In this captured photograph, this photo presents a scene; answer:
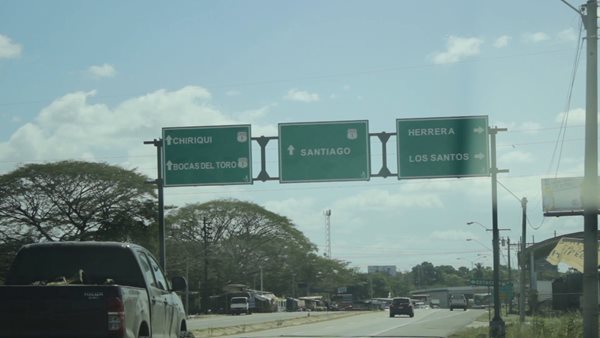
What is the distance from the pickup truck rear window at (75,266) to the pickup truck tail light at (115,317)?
7.04 ft

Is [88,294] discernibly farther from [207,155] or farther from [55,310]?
[207,155]

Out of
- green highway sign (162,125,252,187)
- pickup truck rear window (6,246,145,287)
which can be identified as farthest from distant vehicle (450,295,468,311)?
pickup truck rear window (6,246,145,287)

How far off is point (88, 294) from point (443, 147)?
18.3 m

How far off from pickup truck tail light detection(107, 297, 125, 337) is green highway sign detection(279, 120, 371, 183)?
1704 centimetres

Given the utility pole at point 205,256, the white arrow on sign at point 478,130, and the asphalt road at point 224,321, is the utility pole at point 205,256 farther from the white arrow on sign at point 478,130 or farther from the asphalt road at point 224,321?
the white arrow on sign at point 478,130

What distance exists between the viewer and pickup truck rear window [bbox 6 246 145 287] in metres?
11.9

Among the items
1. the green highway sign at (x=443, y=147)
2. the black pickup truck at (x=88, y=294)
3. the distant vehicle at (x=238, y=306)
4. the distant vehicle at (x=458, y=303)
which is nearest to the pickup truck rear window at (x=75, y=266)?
the black pickup truck at (x=88, y=294)

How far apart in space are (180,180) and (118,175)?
34.4 meters

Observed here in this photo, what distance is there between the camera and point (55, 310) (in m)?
9.68

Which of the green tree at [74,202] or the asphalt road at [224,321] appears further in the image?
the green tree at [74,202]

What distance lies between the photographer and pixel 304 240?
4173 inches

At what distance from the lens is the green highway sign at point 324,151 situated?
2655 cm

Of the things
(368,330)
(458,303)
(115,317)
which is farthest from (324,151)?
(458,303)

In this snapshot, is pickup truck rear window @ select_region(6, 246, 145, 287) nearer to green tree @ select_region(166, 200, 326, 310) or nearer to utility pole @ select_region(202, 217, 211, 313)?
green tree @ select_region(166, 200, 326, 310)
